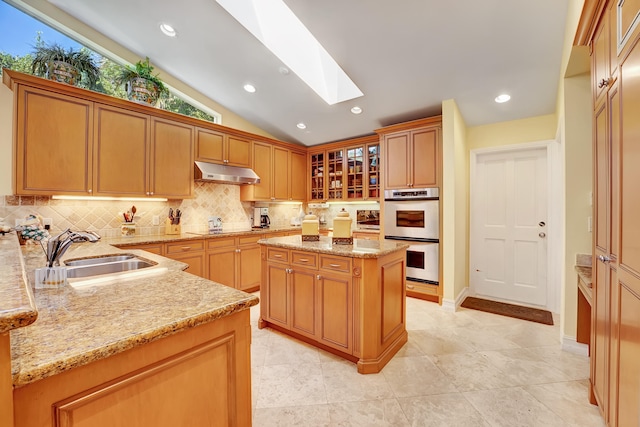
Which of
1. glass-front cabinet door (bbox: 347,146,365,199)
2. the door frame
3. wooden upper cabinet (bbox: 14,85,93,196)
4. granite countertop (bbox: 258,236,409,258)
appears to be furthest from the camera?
glass-front cabinet door (bbox: 347,146,365,199)

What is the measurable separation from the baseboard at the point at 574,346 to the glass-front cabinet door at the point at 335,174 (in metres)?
3.28

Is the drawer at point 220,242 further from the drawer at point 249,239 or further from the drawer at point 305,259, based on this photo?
the drawer at point 305,259

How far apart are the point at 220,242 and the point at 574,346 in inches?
146

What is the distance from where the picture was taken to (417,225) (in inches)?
140

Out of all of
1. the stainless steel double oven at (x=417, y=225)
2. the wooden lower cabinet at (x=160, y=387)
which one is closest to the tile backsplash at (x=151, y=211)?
the stainless steel double oven at (x=417, y=225)

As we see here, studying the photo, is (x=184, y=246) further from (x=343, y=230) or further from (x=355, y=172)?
(x=355, y=172)

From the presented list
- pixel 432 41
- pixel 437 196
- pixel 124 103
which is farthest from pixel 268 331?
pixel 432 41

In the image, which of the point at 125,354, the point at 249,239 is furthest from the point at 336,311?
the point at 249,239

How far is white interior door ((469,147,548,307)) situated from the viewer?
3346 mm

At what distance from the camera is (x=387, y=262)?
2.16 m

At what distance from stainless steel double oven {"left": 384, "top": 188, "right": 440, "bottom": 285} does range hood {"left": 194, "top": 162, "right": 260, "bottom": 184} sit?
202cm

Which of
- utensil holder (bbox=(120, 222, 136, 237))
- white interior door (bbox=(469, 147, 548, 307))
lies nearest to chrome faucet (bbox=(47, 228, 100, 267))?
utensil holder (bbox=(120, 222, 136, 237))

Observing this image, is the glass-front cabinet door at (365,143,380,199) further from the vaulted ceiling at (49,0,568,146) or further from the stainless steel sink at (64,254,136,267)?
the stainless steel sink at (64,254,136,267)

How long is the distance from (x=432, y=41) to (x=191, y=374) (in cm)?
305
